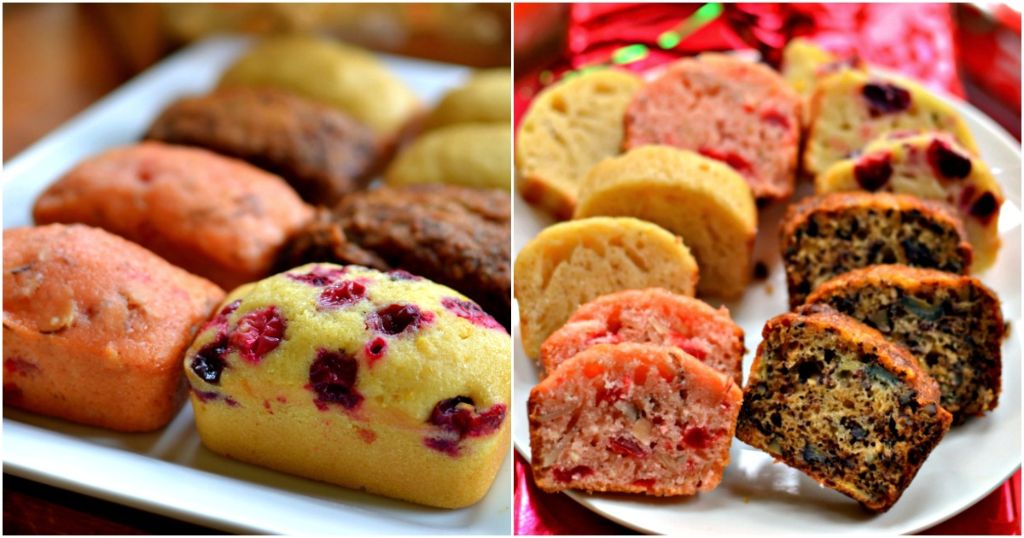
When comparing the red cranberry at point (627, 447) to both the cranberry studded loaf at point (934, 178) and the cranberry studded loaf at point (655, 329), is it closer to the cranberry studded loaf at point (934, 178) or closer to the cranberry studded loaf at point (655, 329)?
the cranberry studded loaf at point (655, 329)

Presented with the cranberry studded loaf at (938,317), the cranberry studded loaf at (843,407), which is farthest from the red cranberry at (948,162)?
the cranberry studded loaf at (843,407)

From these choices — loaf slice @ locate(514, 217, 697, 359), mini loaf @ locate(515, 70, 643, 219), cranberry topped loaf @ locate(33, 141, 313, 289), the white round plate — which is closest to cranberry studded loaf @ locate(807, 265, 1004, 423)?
the white round plate

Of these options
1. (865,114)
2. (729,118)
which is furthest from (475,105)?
(865,114)

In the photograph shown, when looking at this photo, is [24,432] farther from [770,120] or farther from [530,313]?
[770,120]

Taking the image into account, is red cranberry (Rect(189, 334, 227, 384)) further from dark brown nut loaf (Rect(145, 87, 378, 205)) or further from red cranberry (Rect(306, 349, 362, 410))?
dark brown nut loaf (Rect(145, 87, 378, 205))

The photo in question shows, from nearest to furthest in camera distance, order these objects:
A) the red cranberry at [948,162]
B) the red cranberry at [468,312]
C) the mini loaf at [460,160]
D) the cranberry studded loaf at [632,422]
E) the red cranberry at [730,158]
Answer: the cranberry studded loaf at [632,422], the red cranberry at [468,312], the red cranberry at [948,162], the red cranberry at [730,158], the mini loaf at [460,160]
